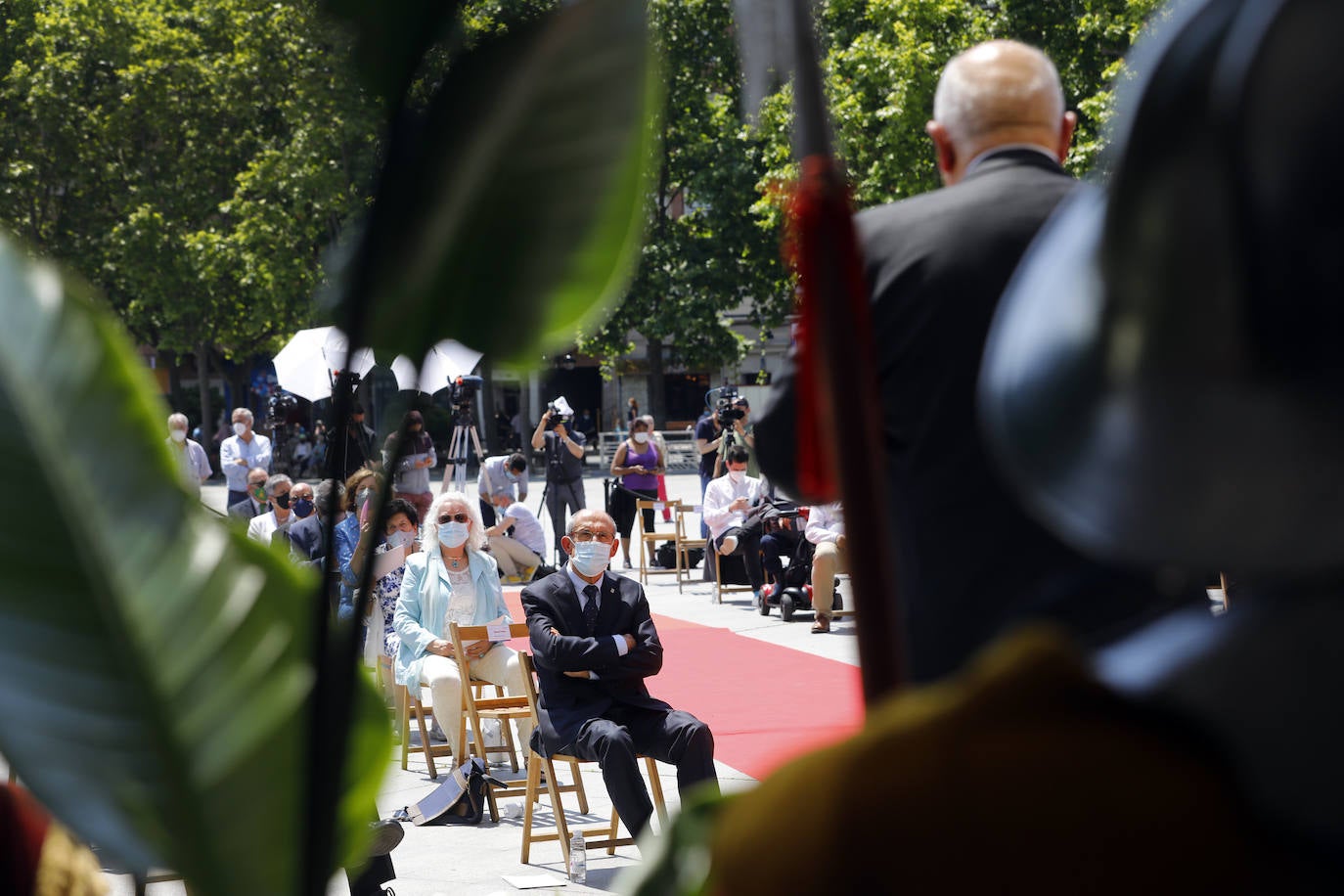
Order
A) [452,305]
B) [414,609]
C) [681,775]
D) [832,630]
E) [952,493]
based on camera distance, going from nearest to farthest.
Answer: [452,305]
[952,493]
[681,775]
[414,609]
[832,630]

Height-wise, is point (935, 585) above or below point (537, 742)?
above

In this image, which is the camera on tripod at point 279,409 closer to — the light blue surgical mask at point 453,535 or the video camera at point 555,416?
the video camera at point 555,416

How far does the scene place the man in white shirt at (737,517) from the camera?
12.1m

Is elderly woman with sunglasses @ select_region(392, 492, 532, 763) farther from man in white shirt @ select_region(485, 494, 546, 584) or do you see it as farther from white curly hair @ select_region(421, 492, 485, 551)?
man in white shirt @ select_region(485, 494, 546, 584)

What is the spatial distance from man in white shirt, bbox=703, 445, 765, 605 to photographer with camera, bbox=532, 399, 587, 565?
6.04 ft

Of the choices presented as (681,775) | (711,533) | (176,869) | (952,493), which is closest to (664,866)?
(176,869)

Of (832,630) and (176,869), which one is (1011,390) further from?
(832,630)

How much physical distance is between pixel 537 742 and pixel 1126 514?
230 inches

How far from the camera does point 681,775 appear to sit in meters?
5.81

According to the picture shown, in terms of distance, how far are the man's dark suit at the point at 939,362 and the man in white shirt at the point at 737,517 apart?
1063 cm

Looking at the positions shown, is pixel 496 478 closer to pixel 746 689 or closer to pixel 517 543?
pixel 517 543

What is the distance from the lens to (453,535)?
7.37 metres

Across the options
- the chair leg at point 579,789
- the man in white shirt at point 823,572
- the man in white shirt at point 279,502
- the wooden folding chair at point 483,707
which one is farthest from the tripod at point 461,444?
the man in white shirt at point 823,572

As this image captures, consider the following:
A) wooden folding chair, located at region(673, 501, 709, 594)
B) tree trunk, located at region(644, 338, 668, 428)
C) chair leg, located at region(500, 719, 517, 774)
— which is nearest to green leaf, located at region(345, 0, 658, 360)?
chair leg, located at region(500, 719, 517, 774)
